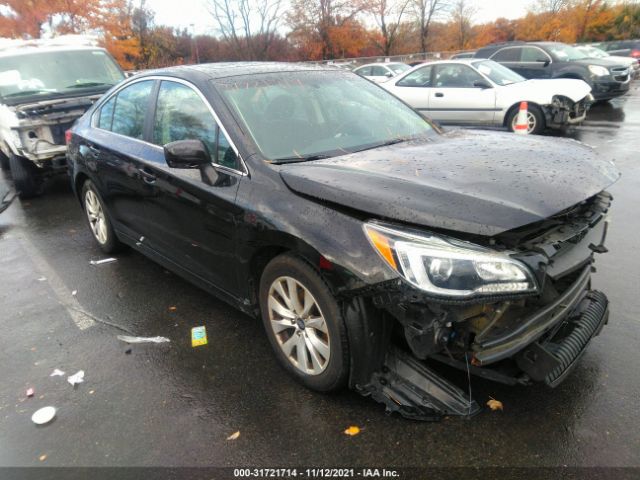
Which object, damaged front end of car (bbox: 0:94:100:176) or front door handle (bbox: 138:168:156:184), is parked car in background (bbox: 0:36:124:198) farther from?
front door handle (bbox: 138:168:156:184)

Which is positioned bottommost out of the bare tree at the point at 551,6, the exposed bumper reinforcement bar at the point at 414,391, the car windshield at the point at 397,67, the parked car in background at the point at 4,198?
the parked car in background at the point at 4,198

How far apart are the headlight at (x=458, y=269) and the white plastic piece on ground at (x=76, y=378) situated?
86.9 inches

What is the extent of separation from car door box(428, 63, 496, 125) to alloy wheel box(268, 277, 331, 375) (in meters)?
8.29

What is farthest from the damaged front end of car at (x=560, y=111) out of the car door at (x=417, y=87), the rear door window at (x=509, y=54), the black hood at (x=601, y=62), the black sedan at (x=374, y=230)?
the black sedan at (x=374, y=230)

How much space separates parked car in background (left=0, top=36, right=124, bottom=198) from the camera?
718cm

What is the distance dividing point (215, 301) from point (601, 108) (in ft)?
45.0

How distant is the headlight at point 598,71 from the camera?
41.3 feet

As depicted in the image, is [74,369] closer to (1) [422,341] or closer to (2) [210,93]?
(2) [210,93]

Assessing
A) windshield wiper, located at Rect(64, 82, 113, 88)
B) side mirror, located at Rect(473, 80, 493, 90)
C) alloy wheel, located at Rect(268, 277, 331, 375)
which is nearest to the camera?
alloy wheel, located at Rect(268, 277, 331, 375)

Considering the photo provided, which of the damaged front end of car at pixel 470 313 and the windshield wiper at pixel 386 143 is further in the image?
the windshield wiper at pixel 386 143

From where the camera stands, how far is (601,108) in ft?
45.1

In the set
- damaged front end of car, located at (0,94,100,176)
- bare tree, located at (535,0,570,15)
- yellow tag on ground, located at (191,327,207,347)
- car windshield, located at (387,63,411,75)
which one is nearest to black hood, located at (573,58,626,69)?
car windshield, located at (387,63,411,75)

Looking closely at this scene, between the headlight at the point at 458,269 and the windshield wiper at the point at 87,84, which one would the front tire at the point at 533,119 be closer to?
the windshield wiper at the point at 87,84

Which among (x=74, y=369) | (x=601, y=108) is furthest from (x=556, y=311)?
(x=601, y=108)
